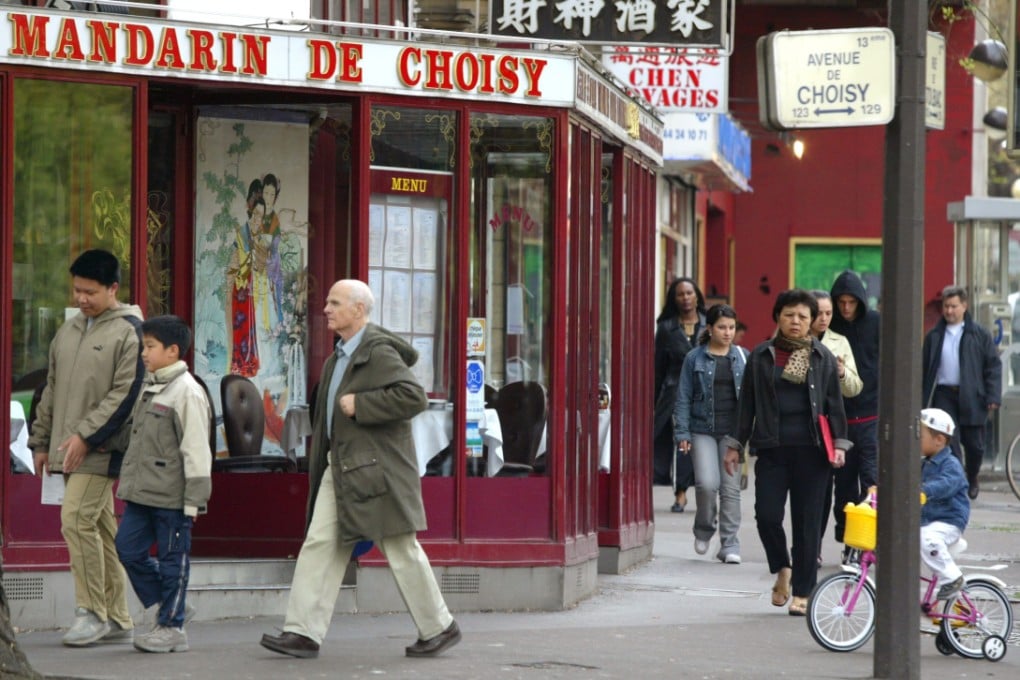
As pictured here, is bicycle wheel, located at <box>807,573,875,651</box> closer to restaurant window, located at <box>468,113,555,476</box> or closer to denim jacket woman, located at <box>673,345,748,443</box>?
restaurant window, located at <box>468,113,555,476</box>

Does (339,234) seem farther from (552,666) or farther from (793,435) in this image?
(552,666)

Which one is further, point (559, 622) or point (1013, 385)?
point (1013, 385)

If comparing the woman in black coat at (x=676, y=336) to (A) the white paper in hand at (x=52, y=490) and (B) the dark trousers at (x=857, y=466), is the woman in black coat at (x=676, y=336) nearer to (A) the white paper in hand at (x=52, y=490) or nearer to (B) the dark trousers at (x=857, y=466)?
(B) the dark trousers at (x=857, y=466)

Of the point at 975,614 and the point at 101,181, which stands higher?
the point at 101,181

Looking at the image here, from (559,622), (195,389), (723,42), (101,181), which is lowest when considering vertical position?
(559,622)

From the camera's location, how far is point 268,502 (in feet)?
37.5

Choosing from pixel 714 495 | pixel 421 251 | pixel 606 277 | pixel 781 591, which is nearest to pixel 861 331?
pixel 714 495

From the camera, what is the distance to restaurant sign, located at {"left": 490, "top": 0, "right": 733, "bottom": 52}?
12.1 metres

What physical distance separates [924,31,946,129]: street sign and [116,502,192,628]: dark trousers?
3.78m

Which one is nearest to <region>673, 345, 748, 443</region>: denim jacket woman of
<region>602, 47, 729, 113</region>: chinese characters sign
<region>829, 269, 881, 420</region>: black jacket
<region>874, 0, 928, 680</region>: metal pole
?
<region>829, 269, 881, 420</region>: black jacket

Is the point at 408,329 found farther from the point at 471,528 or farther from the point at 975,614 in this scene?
the point at 975,614

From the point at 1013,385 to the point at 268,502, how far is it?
1157 centimetres

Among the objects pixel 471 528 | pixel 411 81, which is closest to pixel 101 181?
pixel 411 81

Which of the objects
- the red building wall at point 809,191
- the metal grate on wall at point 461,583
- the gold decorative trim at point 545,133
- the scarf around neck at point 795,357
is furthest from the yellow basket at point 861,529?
the red building wall at point 809,191
